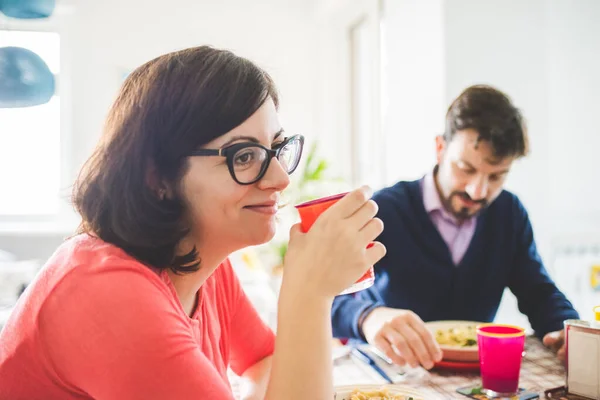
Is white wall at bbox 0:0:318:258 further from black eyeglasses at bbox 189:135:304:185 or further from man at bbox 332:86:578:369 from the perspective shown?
black eyeglasses at bbox 189:135:304:185

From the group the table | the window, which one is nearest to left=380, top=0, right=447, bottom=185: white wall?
the table

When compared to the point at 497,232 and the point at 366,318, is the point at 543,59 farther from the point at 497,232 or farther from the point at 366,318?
the point at 366,318

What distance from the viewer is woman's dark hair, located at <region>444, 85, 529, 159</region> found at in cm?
158

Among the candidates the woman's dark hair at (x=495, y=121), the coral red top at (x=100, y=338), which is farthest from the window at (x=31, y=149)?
the coral red top at (x=100, y=338)

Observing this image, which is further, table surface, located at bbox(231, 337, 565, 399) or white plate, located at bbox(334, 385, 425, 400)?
table surface, located at bbox(231, 337, 565, 399)

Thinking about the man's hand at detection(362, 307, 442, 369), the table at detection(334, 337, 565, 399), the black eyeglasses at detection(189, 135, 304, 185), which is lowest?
the table at detection(334, 337, 565, 399)

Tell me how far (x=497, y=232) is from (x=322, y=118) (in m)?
3.84

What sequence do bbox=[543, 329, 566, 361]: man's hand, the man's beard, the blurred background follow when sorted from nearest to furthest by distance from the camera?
bbox=[543, 329, 566, 361]: man's hand < the man's beard < the blurred background

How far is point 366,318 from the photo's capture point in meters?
1.41

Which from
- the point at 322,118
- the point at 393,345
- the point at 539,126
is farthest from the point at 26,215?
the point at 393,345

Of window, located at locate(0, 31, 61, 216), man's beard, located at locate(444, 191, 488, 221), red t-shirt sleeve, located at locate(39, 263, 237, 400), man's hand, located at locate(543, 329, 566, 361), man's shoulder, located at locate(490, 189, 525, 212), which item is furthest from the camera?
window, located at locate(0, 31, 61, 216)

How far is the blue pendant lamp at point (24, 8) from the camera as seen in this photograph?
2.65m

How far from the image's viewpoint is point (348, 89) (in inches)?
208

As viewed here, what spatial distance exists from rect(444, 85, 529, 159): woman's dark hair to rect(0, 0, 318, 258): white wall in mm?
3594
